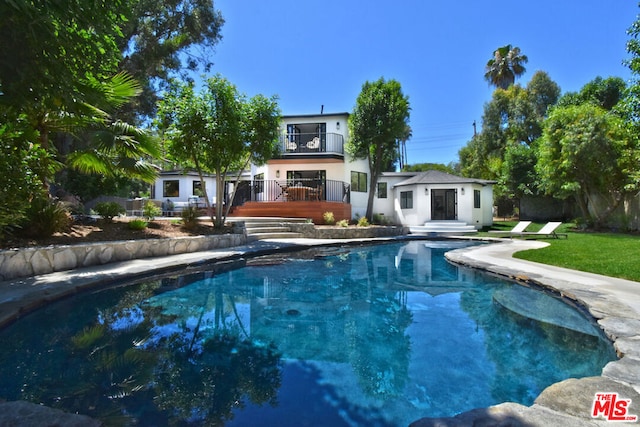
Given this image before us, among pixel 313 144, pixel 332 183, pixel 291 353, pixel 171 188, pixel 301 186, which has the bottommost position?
pixel 291 353

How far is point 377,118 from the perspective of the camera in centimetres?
1730

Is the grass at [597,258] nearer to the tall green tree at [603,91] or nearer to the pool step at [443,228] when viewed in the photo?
the pool step at [443,228]

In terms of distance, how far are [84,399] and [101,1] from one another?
163 inches

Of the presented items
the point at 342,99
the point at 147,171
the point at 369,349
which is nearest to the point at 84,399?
the point at 369,349

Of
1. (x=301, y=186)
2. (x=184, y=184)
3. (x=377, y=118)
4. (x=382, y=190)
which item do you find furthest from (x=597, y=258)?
(x=184, y=184)

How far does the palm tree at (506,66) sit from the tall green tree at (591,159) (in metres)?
17.1

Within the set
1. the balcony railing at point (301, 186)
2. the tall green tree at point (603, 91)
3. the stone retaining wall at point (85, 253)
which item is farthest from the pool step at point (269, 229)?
the tall green tree at point (603, 91)

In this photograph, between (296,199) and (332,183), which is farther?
(332,183)

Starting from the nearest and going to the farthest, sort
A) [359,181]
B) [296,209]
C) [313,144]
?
[296,209] → [313,144] → [359,181]

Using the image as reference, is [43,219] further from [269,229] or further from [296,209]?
[296,209]

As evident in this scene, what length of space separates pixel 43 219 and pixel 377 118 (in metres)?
14.6

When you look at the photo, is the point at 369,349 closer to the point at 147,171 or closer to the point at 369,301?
the point at 369,301

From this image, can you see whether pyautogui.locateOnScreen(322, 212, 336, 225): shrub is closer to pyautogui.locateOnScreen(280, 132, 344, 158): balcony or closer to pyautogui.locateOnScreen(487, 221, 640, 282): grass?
pyautogui.locateOnScreen(280, 132, 344, 158): balcony

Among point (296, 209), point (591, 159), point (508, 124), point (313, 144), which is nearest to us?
point (591, 159)
